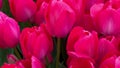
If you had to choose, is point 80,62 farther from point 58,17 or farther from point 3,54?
point 3,54

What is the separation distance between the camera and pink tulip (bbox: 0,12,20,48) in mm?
425

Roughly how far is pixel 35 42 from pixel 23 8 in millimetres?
90

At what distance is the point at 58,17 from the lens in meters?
0.40

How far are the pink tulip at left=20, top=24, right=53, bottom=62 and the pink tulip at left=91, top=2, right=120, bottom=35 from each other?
2.6 inches

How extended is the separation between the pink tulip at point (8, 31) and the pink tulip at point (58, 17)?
5cm

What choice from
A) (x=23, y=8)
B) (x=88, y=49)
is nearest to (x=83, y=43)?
(x=88, y=49)

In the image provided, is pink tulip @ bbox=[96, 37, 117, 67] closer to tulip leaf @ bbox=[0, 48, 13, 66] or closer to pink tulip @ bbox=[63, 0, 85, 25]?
pink tulip @ bbox=[63, 0, 85, 25]

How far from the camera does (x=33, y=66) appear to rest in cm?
38

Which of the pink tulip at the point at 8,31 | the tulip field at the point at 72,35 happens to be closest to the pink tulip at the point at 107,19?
the tulip field at the point at 72,35

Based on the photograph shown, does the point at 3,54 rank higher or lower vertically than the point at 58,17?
lower

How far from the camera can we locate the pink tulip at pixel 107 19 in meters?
0.41

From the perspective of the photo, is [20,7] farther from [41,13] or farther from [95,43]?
[95,43]

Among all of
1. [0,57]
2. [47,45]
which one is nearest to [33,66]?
[47,45]

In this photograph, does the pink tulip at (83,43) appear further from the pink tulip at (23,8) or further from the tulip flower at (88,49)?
the pink tulip at (23,8)
